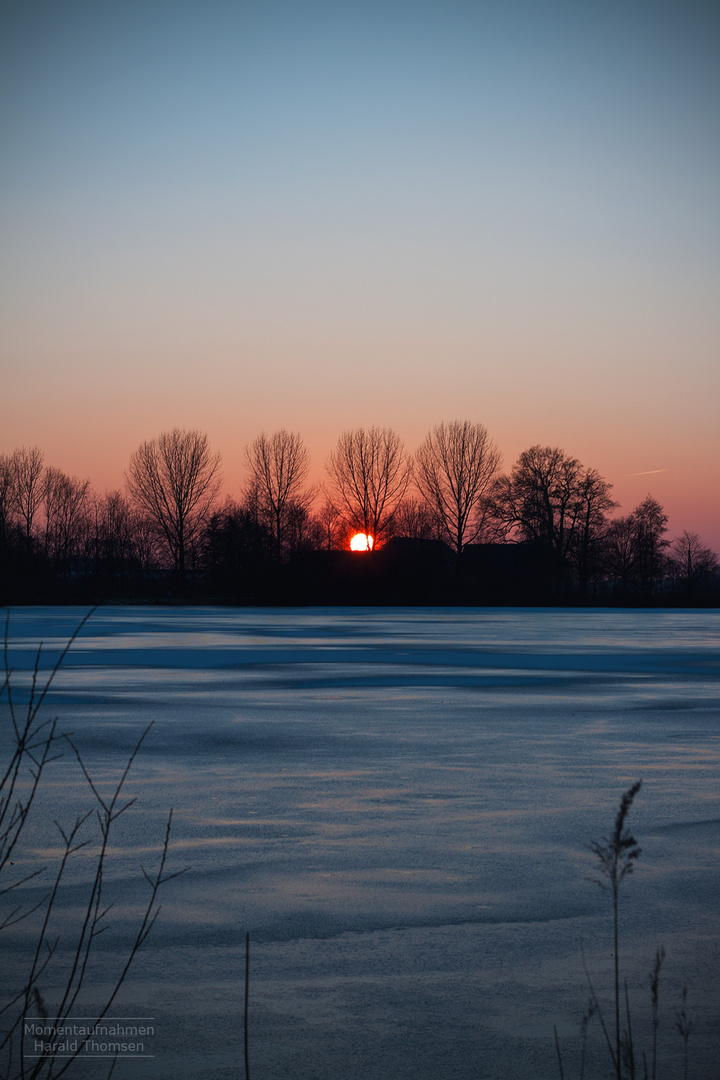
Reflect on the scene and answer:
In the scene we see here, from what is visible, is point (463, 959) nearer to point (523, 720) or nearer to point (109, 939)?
point (109, 939)

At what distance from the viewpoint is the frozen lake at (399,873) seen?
10.5 feet

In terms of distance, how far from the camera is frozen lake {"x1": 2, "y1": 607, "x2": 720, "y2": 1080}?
320cm

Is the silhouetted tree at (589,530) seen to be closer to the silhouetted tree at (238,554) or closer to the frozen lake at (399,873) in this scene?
the silhouetted tree at (238,554)

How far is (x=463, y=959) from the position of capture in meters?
3.79

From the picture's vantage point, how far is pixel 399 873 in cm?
487

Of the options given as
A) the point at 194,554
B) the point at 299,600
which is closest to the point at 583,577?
the point at 299,600

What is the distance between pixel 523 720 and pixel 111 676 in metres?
7.00

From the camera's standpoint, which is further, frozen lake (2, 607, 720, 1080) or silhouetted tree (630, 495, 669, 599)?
silhouetted tree (630, 495, 669, 599)

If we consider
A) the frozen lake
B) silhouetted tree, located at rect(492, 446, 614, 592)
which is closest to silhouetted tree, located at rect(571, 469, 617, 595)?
silhouetted tree, located at rect(492, 446, 614, 592)

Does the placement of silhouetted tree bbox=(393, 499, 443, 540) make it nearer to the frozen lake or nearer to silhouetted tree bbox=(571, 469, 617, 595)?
silhouetted tree bbox=(571, 469, 617, 595)

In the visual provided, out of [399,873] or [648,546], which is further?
[648,546]

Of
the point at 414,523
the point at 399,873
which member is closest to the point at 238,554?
the point at 414,523

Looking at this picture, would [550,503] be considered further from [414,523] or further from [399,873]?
[399,873]

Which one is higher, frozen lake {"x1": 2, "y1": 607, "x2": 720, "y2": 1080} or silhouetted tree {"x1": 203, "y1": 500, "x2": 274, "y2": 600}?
silhouetted tree {"x1": 203, "y1": 500, "x2": 274, "y2": 600}
